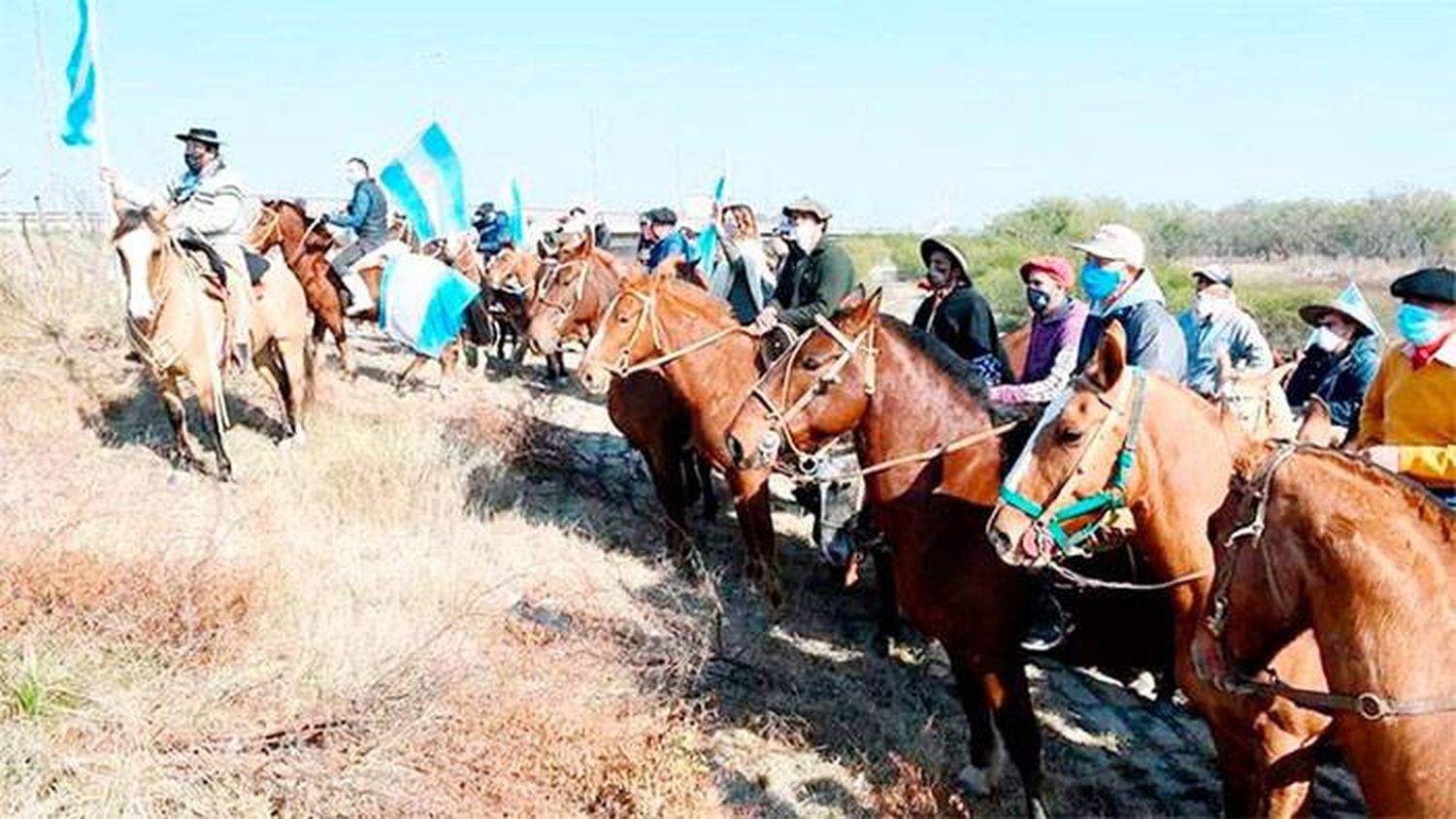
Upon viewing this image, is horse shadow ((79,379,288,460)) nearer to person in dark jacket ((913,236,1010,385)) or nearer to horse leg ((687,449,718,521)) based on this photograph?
horse leg ((687,449,718,521))

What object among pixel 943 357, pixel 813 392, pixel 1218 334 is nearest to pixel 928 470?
pixel 943 357

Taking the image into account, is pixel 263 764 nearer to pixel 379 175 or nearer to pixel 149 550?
pixel 149 550

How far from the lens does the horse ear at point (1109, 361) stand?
344 cm

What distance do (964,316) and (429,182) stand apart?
7.22 meters

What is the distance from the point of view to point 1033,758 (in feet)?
15.2

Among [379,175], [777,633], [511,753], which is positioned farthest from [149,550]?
[379,175]

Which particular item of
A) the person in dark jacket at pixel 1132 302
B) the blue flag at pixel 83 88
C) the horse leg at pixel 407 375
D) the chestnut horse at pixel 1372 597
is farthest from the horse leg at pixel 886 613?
the blue flag at pixel 83 88

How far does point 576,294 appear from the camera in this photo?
926cm

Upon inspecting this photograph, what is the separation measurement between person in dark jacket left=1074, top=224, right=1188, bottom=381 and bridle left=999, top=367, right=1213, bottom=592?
110cm

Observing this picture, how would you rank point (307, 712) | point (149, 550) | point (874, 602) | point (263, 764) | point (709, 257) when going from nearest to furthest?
point (263, 764)
point (307, 712)
point (149, 550)
point (874, 602)
point (709, 257)

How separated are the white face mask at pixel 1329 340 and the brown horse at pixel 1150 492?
3.70 meters

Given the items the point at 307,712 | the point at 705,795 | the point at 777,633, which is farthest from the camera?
the point at 777,633

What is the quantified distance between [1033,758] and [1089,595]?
2.52 feet

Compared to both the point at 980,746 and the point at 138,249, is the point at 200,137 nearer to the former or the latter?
the point at 138,249
